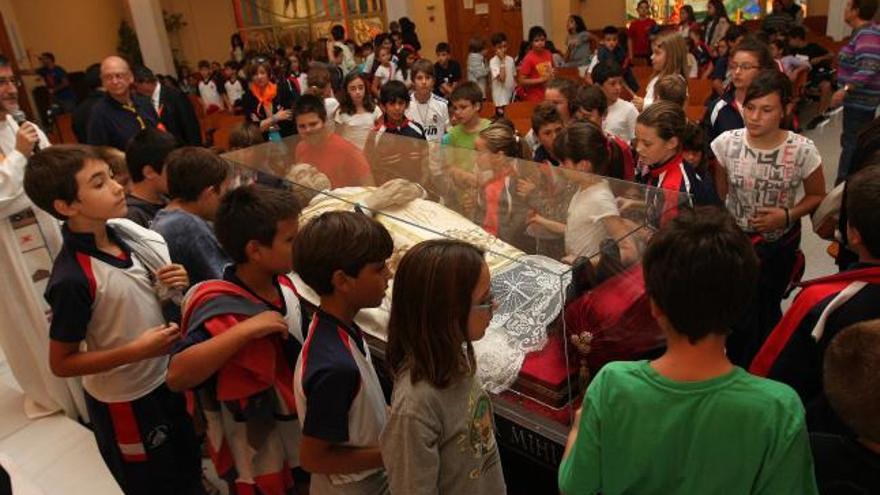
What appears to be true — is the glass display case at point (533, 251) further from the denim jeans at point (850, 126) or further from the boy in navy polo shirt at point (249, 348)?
the denim jeans at point (850, 126)

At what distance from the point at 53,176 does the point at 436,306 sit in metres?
1.48

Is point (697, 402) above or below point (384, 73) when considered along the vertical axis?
below

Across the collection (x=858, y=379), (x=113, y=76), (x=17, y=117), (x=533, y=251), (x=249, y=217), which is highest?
(x=113, y=76)

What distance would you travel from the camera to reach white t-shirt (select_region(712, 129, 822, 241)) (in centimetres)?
264

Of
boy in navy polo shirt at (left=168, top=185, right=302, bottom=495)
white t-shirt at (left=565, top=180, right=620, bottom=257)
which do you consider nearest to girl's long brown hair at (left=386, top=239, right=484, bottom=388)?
boy in navy polo shirt at (left=168, top=185, right=302, bottom=495)

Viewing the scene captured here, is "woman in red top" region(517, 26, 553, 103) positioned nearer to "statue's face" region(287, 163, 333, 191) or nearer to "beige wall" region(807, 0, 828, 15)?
"statue's face" region(287, 163, 333, 191)

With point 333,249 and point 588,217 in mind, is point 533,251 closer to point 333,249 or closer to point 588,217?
point 588,217

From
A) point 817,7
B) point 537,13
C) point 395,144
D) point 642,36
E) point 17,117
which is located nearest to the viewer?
point 17,117

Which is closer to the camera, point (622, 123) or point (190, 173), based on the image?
point (190, 173)

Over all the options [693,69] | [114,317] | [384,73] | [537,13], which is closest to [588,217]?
[114,317]

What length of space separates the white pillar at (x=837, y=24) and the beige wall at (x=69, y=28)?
13.6m

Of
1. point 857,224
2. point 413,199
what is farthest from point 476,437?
point 413,199

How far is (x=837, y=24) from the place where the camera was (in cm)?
1024

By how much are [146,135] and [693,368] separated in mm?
2444
